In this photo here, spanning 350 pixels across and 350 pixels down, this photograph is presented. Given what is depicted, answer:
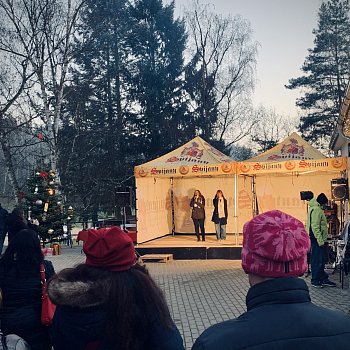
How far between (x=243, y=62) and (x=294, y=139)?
16.5m

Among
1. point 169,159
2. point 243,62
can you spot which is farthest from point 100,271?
point 243,62

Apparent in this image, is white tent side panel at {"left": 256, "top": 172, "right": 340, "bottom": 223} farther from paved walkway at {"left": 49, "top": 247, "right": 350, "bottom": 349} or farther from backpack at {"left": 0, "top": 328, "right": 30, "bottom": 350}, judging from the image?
backpack at {"left": 0, "top": 328, "right": 30, "bottom": 350}

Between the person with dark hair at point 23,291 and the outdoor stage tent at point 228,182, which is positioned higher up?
the outdoor stage tent at point 228,182

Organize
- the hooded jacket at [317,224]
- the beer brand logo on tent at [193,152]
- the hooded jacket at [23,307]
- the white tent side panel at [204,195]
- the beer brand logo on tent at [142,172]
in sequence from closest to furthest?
1. the hooded jacket at [23,307]
2. the hooded jacket at [317,224]
3. the beer brand logo on tent at [142,172]
4. the beer brand logo on tent at [193,152]
5. the white tent side panel at [204,195]

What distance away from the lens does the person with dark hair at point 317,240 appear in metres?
9.59

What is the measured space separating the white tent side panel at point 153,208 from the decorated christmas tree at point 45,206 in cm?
387

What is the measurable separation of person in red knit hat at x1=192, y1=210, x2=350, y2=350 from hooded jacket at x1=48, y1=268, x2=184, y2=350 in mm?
635

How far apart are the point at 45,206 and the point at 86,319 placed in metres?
16.6

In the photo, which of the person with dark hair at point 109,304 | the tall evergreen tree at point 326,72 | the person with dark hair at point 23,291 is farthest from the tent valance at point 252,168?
the tall evergreen tree at point 326,72

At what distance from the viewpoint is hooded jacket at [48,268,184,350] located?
6.82ft

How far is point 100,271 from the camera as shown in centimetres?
219

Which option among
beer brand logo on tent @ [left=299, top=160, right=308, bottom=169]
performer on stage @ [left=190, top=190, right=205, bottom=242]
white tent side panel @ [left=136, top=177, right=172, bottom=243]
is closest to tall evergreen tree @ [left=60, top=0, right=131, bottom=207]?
white tent side panel @ [left=136, top=177, right=172, bottom=243]

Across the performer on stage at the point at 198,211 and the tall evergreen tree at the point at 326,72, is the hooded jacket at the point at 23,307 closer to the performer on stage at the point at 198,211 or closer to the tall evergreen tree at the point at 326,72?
the performer on stage at the point at 198,211

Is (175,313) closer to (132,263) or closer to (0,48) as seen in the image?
(132,263)
